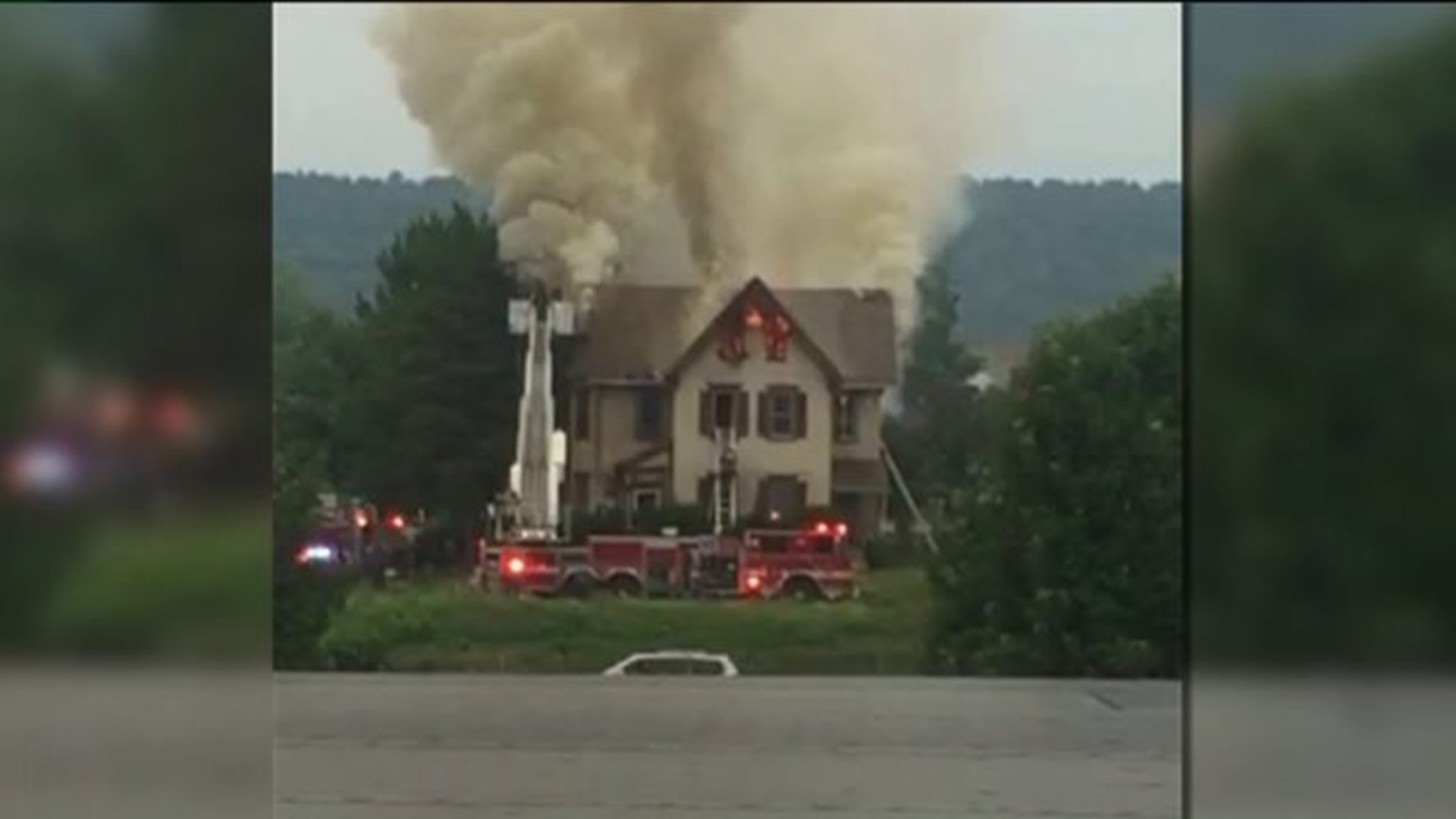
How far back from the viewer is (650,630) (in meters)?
5.71

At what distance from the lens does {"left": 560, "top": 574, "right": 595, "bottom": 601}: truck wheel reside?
5637 millimetres

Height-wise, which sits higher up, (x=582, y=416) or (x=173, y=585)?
(x=582, y=416)

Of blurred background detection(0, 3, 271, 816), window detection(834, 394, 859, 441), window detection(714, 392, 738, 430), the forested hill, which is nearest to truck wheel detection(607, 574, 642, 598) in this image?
window detection(714, 392, 738, 430)

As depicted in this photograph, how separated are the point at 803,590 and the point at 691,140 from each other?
1436 millimetres

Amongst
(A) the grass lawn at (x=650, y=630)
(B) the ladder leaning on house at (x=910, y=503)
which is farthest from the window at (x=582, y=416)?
(B) the ladder leaning on house at (x=910, y=503)

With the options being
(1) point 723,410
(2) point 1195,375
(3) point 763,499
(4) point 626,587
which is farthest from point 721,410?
(2) point 1195,375

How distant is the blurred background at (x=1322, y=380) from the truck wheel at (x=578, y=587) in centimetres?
353

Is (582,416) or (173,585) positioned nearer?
(173,585)

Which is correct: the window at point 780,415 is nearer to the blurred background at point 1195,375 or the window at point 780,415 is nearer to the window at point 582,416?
the window at point 582,416

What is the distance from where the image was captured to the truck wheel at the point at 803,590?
18.7ft

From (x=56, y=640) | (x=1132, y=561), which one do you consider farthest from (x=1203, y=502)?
(x=1132, y=561)

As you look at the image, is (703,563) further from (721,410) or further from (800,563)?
(721,410)

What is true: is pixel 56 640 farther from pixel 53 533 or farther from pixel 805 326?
pixel 805 326

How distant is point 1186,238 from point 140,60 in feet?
A: 3.75
